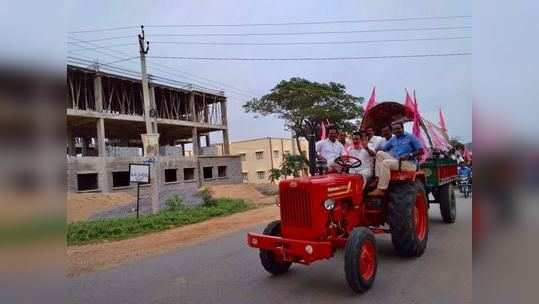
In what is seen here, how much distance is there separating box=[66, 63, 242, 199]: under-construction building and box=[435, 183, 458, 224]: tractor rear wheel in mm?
4069

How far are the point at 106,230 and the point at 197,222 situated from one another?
2.41 metres

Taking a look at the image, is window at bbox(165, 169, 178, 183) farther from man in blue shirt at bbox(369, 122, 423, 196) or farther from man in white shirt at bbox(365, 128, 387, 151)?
man in blue shirt at bbox(369, 122, 423, 196)

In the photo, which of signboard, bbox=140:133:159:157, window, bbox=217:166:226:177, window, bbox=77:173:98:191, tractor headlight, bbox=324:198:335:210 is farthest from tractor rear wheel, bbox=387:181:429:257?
window, bbox=217:166:226:177

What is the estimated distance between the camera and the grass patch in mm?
9422

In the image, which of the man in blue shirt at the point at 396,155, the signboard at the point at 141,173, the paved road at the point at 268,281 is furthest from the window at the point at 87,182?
the man in blue shirt at the point at 396,155

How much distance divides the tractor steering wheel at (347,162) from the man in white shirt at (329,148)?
0.71 meters

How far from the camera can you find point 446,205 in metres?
7.71

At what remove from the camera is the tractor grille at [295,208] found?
14.6 ft

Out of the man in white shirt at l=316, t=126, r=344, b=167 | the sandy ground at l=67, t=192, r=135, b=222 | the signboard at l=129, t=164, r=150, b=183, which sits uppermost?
the man in white shirt at l=316, t=126, r=344, b=167

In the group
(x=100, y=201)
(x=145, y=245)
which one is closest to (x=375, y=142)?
(x=145, y=245)

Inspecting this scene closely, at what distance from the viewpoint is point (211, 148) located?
82.2 ft
